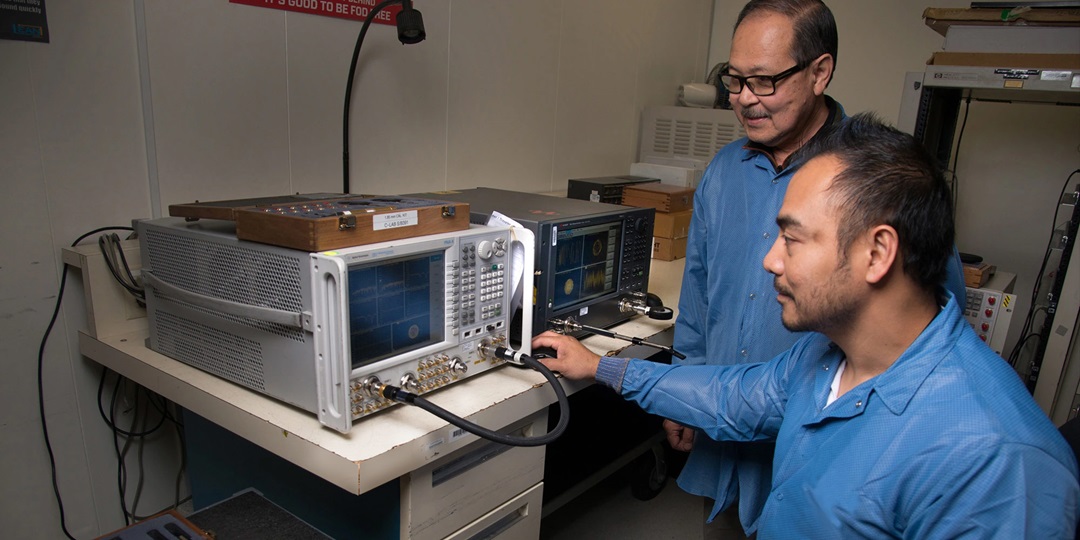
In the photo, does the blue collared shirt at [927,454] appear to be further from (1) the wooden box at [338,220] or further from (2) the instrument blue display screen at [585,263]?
(1) the wooden box at [338,220]

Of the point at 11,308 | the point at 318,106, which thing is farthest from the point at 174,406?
the point at 318,106

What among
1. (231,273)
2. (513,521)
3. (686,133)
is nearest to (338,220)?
(231,273)

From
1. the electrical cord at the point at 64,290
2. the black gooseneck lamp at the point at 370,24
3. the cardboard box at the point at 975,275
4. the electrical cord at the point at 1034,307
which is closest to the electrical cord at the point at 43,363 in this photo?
the electrical cord at the point at 64,290

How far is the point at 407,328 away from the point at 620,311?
0.79 metres

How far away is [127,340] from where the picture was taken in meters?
1.62

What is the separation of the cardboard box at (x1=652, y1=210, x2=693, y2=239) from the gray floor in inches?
41.9

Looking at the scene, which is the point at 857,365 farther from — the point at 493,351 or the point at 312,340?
the point at 312,340

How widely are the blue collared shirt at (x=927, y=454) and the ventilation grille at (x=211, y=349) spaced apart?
995 mm

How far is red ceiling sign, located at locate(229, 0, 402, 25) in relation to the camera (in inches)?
76.0

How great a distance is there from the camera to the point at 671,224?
2707 mm

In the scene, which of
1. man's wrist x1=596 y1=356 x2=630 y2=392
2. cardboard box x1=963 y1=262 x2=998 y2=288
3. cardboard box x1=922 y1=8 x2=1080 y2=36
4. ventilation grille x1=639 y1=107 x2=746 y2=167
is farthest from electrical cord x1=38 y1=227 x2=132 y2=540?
cardboard box x1=963 y1=262 x2=998 y2=288

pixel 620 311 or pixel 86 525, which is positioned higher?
pixel 620 311

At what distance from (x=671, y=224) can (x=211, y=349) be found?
6.05 feet

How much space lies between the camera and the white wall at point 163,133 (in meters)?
1.59
